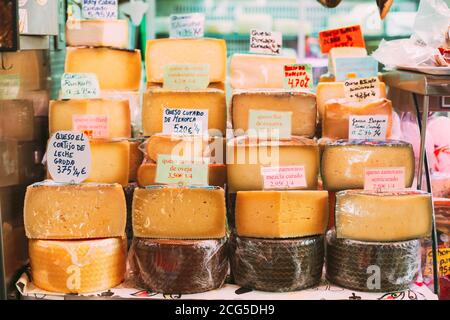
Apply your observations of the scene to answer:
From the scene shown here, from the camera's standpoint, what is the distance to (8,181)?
7.02ft

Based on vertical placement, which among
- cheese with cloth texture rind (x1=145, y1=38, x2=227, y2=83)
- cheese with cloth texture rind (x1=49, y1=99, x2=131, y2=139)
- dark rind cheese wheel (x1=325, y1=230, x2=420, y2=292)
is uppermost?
cheese with cloth texture rind (x1=145, y1=38, x2=227, y2=83)

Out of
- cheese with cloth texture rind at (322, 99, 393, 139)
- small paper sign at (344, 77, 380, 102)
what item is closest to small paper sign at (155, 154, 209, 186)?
cheese with cloth texture rind at (322, 99, 393, 139)

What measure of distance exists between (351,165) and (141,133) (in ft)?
2.91

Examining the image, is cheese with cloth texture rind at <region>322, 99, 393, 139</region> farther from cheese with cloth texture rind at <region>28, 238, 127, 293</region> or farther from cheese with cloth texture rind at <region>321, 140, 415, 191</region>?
cheese with cloth texture rind at <region>28, 238, 127, 293</region>

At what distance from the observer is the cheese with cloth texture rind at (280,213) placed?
2.03m

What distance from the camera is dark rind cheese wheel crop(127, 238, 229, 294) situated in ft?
6.63

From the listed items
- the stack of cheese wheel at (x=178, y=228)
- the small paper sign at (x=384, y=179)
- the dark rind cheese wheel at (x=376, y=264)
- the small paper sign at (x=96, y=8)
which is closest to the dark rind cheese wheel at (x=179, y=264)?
the stack of cheese wheel at (x=178, y=228)

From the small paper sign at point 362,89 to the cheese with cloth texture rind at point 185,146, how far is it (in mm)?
537

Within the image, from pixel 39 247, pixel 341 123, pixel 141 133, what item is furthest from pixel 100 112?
pixel 341 123

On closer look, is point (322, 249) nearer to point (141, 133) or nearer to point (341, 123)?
point (341, 123)

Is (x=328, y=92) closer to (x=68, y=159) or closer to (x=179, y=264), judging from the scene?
(x=179, y=264)

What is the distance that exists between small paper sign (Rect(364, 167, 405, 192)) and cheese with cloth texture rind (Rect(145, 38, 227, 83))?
0.78m

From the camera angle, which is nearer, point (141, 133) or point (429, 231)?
point (429, 231)

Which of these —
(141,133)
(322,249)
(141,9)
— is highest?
(141,9)
